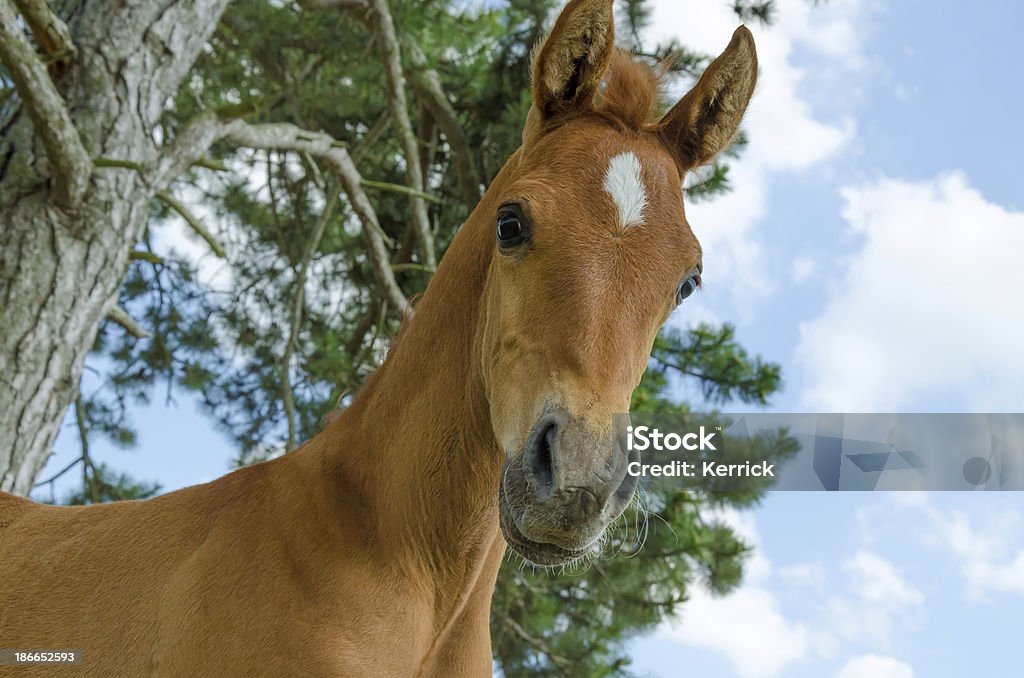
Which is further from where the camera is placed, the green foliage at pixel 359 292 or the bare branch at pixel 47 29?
the green foliage at pixel 359 292

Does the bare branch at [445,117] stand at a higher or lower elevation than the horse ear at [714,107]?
higher

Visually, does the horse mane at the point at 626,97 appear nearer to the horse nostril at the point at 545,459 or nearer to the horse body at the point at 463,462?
the horse body at the point at 463,462

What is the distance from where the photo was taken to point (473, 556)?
91.8 inches

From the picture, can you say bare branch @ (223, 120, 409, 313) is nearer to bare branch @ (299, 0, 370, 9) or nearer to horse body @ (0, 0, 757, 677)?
bare branch @ (299, 0, 370, 9)

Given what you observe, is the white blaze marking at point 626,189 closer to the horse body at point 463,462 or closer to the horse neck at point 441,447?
the horse body at point 463,462

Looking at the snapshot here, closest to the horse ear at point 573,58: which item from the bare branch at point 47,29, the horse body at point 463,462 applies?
the horse body at point 463,462

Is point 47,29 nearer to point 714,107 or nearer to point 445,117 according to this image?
point 445,117

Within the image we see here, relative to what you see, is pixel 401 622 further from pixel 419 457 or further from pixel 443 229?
pixel 443 229

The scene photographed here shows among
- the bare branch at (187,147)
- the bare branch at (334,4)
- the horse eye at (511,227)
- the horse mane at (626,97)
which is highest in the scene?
the bare branch at (334,4)

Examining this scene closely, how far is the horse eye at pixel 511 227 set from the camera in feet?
6.74

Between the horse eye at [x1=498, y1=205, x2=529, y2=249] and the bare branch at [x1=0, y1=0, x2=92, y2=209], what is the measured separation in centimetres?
272

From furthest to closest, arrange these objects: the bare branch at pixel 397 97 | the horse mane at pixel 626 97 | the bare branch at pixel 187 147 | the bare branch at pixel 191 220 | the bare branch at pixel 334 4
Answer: the bare branch at pixel 334 4
the bare branch at pixel 397 97
the bare branch at pixel 187 147
the bare branch at pixel 191 220
the horse mane at pixel 626 97

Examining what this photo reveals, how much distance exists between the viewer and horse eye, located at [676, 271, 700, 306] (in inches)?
87.4

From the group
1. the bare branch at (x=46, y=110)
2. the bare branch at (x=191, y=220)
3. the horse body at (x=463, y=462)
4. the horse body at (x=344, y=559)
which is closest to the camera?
the horse body at (x=463, y=462)
